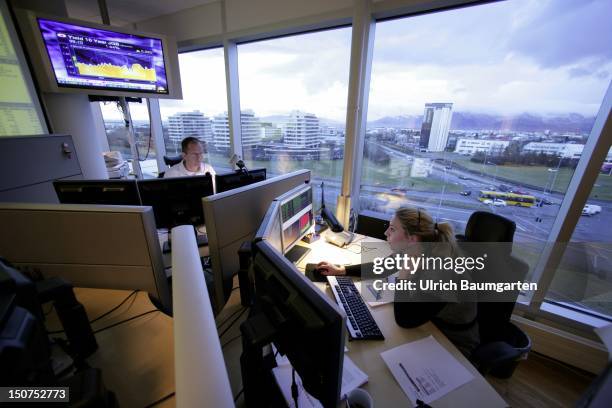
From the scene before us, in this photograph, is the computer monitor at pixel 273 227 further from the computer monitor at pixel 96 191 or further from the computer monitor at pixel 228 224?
the computer monitor at pixel 96 191

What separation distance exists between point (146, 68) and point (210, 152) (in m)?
1.18

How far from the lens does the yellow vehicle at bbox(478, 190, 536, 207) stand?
6.22ft

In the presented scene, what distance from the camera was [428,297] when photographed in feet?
3.75

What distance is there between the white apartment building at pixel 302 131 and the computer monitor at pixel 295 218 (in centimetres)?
107

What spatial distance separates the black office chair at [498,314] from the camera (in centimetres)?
106

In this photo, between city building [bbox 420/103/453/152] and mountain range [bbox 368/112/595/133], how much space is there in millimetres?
44

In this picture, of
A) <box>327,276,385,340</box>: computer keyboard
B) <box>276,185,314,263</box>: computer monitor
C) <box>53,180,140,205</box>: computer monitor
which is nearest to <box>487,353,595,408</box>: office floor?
<box>327,276,385,340</box>: computer keyboard

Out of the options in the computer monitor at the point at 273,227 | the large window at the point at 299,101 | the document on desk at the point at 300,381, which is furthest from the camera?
the large window at the point at 299,101

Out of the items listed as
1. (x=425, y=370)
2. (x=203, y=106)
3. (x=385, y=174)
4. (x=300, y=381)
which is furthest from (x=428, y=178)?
(x=203, y=106)

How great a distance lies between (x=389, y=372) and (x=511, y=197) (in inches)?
72.6

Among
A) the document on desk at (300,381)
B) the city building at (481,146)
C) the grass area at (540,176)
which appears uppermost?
the city building at (481,146)

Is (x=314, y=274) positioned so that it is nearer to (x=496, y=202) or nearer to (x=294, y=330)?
(x=294, y=330)

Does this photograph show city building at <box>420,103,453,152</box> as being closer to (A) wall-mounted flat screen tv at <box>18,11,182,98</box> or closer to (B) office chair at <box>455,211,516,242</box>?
(B) office chair at <box>455,211,516,242</box>

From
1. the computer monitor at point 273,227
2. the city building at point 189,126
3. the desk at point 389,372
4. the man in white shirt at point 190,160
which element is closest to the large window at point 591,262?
the desk at point 389,372
